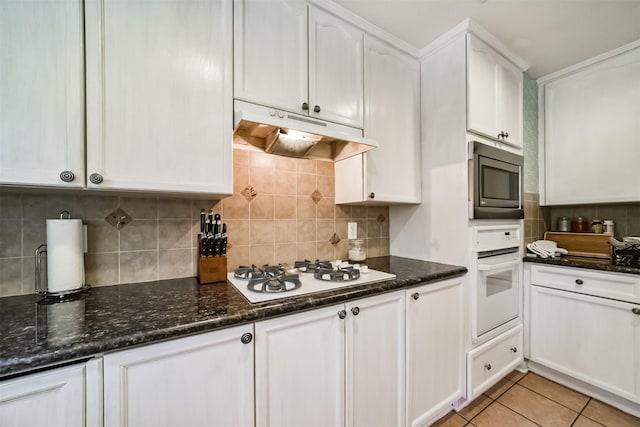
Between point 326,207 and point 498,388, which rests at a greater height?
point 326,207

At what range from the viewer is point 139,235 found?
126 cm

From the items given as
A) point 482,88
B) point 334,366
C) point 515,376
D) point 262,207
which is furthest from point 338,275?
point 515,376

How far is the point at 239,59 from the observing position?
1180 mm

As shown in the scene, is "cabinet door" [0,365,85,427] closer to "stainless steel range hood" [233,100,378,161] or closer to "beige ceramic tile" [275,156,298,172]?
"stainless steel range hood" [233,100,378,161]

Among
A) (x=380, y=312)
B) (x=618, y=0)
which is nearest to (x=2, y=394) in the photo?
(x=380, y=312)

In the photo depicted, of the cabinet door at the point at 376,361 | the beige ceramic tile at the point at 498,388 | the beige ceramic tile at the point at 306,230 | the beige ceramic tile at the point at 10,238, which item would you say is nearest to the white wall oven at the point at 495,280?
the beige ceramic tile at the point at 498,388

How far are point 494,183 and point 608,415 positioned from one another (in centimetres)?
157

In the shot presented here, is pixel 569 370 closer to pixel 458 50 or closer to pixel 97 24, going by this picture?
pixel 458 50

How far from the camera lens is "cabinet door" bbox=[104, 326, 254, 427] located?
2.41 ft

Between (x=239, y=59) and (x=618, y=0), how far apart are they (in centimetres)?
212

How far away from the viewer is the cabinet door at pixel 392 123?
1619 millimetres

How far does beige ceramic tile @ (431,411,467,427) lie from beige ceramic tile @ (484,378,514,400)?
372 mm

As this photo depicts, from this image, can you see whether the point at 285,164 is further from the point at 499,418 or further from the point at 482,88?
the point at 499,418

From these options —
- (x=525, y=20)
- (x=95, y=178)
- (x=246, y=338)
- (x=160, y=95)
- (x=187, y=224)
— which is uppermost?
(x=525, y=20)
